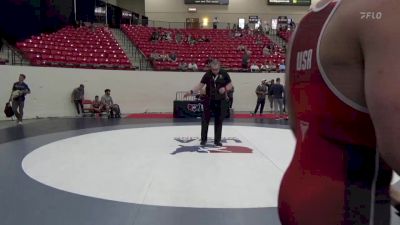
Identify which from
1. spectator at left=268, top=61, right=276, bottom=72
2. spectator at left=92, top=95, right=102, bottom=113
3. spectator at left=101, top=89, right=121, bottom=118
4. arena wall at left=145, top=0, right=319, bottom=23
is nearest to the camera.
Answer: spectator at left=101, top=89, right=121, bottom=118

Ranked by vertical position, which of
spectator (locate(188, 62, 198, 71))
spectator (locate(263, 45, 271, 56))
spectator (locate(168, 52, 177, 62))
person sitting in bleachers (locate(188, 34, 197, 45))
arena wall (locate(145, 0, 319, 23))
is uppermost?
arena wall (locate(145, 0, 319, 23))

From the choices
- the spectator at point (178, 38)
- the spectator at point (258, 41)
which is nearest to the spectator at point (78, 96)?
the spectator at point (178, 38)

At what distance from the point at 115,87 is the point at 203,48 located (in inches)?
268

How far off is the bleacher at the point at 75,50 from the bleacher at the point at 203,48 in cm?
169

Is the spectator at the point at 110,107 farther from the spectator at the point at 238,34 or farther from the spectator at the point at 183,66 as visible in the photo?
the spectator at the point at 238,34

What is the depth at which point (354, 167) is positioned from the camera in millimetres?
992

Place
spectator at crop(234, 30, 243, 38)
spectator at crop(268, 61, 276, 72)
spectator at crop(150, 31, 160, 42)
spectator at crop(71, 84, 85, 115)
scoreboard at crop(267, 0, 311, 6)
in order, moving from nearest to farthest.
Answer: spectator at crop(71, 84, 85, 115) < spectator at crop(268, 61, 276, 72) < spectator at crop(150, 31, 160, 42) < spectator at crop(234, 30, 243, 38) < scoreboard at crop(267, 0, 311, 6)

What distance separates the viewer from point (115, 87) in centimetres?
1653

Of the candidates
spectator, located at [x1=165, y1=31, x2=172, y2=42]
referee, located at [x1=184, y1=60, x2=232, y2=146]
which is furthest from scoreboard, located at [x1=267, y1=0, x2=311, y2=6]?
referee, located at [x1=184, y1=60, x2=232, y2=146]

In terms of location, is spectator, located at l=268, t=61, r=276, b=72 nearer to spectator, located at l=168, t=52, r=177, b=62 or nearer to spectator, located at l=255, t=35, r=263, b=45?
spectator, located at l=255, t=35, r=263, b=45

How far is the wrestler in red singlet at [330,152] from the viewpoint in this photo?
3.11 ft

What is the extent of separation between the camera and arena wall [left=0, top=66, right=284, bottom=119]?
14.1m

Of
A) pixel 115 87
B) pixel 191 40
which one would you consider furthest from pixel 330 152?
pixel 191 40

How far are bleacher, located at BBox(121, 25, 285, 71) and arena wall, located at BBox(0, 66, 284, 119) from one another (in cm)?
88
